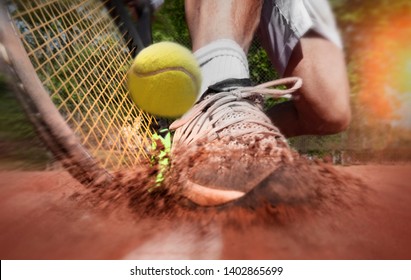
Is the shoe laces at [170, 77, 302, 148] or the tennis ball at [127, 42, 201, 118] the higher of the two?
the tennis ball at [127, 42, 201, 118]

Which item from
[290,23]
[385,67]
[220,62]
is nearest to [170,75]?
[220,62]

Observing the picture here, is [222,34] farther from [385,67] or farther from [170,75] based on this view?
[385,67]

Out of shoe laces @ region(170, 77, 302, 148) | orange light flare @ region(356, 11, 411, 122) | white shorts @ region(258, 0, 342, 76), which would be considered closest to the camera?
shoe laces @ region(170, 77, 302, 148)

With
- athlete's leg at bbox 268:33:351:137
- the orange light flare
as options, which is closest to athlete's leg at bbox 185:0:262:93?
athlete's leg at bbox 268:33:351:137

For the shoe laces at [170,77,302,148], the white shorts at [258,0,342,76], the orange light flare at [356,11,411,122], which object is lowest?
the orange light flare at [356,11,411,122]

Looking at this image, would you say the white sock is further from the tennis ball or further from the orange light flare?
the orange light flare
